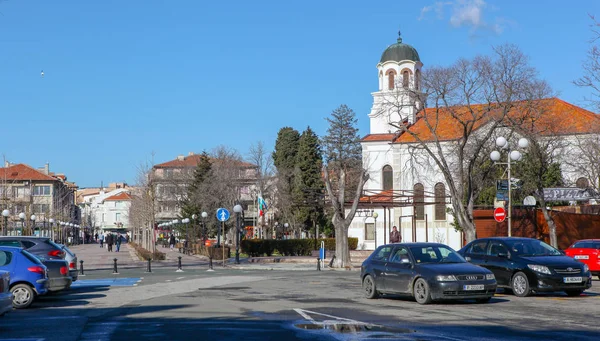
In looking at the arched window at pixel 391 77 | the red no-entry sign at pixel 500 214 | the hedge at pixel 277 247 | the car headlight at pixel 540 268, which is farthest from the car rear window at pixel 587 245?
the arched window at pixel 391 77

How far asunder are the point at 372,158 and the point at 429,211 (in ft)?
29.3

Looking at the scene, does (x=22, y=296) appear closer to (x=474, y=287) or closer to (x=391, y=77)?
(x=474, y=287)

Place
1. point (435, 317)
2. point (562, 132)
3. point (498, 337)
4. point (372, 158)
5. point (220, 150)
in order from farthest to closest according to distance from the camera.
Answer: point (220, 150)
point (372, 158)
point (562, 132)
point (435, 317)
point (498, 337)

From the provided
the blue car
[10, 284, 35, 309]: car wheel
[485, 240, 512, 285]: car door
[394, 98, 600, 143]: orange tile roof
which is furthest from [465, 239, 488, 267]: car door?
[394, 98, 600, 143]: orange tile roof

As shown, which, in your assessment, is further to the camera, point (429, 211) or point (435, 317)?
point (429, 211)

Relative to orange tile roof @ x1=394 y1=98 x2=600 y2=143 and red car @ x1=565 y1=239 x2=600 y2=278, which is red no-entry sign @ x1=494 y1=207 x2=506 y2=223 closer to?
red car @ x1=565 y1=239 x2=600 y2=278

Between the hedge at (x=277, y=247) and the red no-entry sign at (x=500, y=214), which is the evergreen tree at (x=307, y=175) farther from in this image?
the red no-entry sign at (x=500, y=214)

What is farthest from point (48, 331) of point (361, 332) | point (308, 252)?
point (308, 252)

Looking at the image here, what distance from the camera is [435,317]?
551 inches

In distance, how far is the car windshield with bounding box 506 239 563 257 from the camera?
62.5ft

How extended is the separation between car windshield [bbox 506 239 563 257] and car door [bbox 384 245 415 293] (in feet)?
10.2

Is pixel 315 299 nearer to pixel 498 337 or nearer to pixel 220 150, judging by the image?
pixel 498 337

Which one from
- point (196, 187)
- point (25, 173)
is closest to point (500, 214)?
point (196, 187)

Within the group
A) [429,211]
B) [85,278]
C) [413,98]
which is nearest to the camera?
[85,278]
